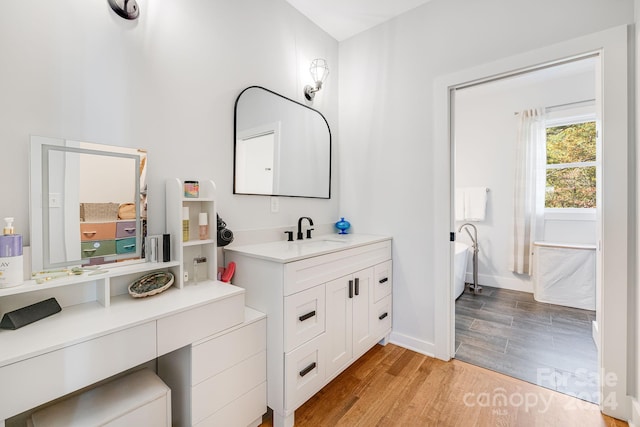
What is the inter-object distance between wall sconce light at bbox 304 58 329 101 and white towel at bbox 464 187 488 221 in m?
2.73

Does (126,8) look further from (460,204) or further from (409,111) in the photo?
(460,204)

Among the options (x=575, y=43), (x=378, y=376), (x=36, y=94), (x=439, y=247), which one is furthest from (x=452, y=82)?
(x=36, y=94)

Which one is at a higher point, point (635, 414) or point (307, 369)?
point (307, 369)

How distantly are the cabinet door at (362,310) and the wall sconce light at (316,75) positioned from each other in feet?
4.99

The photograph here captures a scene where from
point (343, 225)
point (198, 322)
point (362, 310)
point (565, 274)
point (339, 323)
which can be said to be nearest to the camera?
point (198, 322)

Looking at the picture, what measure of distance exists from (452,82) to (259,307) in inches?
79.7

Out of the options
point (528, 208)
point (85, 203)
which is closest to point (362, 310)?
point (85, 203)

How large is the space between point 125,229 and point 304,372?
46.2 inches

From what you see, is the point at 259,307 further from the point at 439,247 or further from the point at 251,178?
the point at 439,247

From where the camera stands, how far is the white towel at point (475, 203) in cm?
393

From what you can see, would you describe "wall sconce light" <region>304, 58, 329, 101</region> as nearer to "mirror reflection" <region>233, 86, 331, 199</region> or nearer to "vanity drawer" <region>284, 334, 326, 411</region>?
"mirror reflection" <region>233, 86, 331, 199</region>

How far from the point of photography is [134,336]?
105 centimetres

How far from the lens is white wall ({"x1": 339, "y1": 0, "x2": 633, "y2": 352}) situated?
194 cm

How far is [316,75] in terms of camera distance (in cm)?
241
